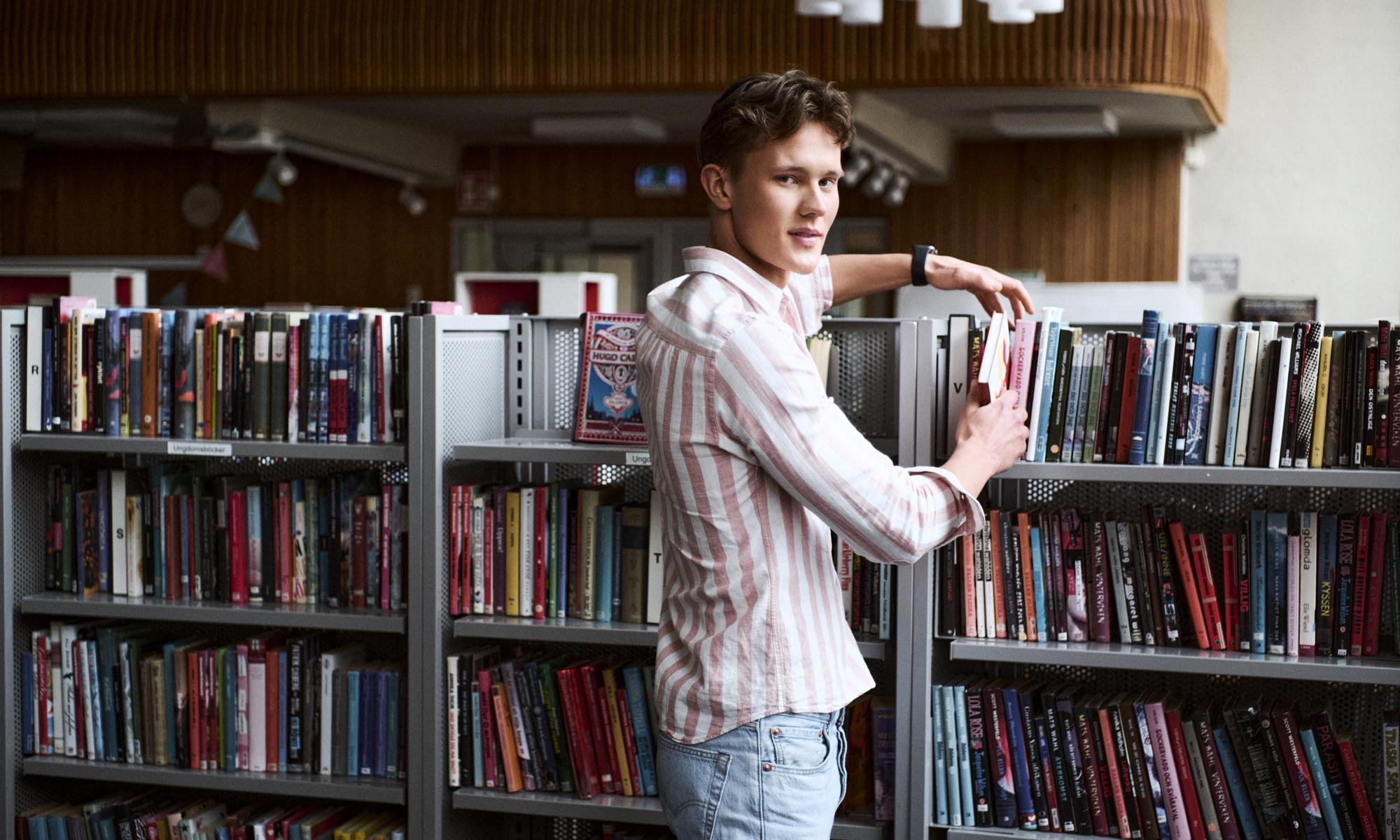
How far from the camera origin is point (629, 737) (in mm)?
2777

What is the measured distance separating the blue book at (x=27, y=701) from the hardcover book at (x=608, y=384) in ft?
4.51

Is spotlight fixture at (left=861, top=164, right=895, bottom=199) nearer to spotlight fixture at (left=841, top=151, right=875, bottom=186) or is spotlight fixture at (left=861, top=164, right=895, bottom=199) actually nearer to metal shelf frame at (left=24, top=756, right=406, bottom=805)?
spotlight fixture at (left=841, top=151, right=875, bottom=186)

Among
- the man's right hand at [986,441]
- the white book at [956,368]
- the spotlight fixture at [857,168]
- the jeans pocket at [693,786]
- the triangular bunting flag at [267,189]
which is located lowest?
the jeans pocket at [693,786]

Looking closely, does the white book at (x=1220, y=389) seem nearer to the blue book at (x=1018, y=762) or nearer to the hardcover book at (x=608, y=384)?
the blue book at (x=1018, y=762)

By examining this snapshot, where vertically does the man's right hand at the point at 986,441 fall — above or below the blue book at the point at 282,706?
above

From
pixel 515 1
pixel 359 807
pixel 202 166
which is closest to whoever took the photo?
pixel 359 807

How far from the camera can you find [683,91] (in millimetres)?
6980

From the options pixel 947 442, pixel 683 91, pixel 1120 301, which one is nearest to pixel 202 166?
pixel 683 91

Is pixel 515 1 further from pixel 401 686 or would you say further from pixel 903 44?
pixel 401 686

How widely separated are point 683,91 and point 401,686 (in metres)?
4.68

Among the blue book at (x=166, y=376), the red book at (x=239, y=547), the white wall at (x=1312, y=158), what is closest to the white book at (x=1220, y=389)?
the red book at (x=239, y=547)

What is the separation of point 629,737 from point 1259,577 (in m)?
1.25

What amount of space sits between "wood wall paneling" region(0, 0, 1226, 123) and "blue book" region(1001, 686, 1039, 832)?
4.64 m

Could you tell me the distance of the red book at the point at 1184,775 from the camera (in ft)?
8.22
